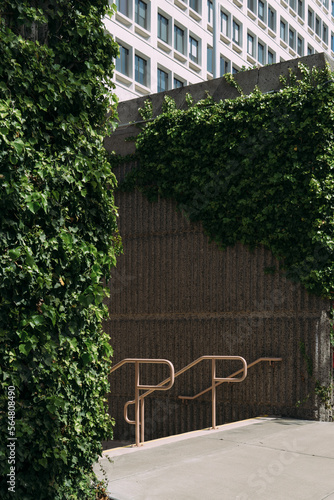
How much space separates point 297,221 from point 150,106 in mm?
3617

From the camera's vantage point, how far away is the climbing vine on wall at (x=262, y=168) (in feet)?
29.3

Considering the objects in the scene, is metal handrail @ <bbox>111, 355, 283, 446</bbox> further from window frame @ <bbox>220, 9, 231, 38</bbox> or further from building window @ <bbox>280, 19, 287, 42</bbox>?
building window @ <bbox>280, 19, 287, 42</bbox>

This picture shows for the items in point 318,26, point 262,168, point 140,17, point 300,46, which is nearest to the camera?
point 262,168

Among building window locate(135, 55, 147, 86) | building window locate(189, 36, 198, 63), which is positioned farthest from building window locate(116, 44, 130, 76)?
building window locate(189, 36, 198, 63)

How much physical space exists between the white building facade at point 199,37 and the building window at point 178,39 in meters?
0.05

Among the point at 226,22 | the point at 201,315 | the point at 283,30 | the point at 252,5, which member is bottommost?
the point at 201,315

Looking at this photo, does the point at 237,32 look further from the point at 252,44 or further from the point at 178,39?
the point at 178,39

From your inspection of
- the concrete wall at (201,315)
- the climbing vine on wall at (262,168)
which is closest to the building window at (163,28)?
the concrete wall at (201,315)

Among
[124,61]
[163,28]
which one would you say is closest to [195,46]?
[163,28]

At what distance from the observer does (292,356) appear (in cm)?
909

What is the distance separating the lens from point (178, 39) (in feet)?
106

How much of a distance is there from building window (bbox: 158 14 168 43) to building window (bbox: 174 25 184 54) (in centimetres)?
86

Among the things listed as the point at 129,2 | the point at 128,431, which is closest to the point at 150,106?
the point at 128,431

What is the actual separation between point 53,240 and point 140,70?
86.2ft
